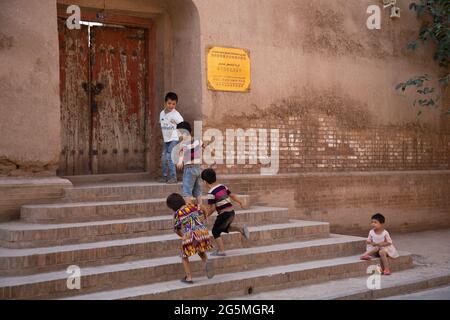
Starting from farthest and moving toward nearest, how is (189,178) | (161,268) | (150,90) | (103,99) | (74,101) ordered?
(150,90)
(103,99)
(74,101)
(189,178)
(161,268)

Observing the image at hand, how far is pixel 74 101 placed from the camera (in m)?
8.89

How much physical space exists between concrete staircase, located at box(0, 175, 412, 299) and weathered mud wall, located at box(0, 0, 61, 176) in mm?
685

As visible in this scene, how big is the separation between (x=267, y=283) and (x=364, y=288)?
1.12 meters

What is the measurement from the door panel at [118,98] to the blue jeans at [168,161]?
0.90 m

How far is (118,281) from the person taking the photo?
230 inches

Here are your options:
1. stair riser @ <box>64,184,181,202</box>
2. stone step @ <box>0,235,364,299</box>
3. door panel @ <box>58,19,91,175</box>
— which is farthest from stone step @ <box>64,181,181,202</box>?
stone step @ <box>0,235,364,299</box>

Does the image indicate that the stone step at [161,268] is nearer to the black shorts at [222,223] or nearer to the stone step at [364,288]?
the black shorts at [222,223]

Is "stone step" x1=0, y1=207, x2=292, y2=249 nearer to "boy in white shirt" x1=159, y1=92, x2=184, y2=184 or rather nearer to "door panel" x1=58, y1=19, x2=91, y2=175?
"boy in white shirt" x1=159, y1=92, x2=184, y2=184

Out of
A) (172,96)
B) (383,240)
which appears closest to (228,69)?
(172,96)

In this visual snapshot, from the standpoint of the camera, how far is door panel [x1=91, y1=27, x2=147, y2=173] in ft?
29.8

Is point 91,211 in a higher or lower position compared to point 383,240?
higher

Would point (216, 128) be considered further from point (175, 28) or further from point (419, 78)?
point (419, 78)

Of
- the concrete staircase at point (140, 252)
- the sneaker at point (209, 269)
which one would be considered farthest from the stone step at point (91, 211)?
the sneaker at point (209, 269)

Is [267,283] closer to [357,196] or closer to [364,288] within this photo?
[364,288]
